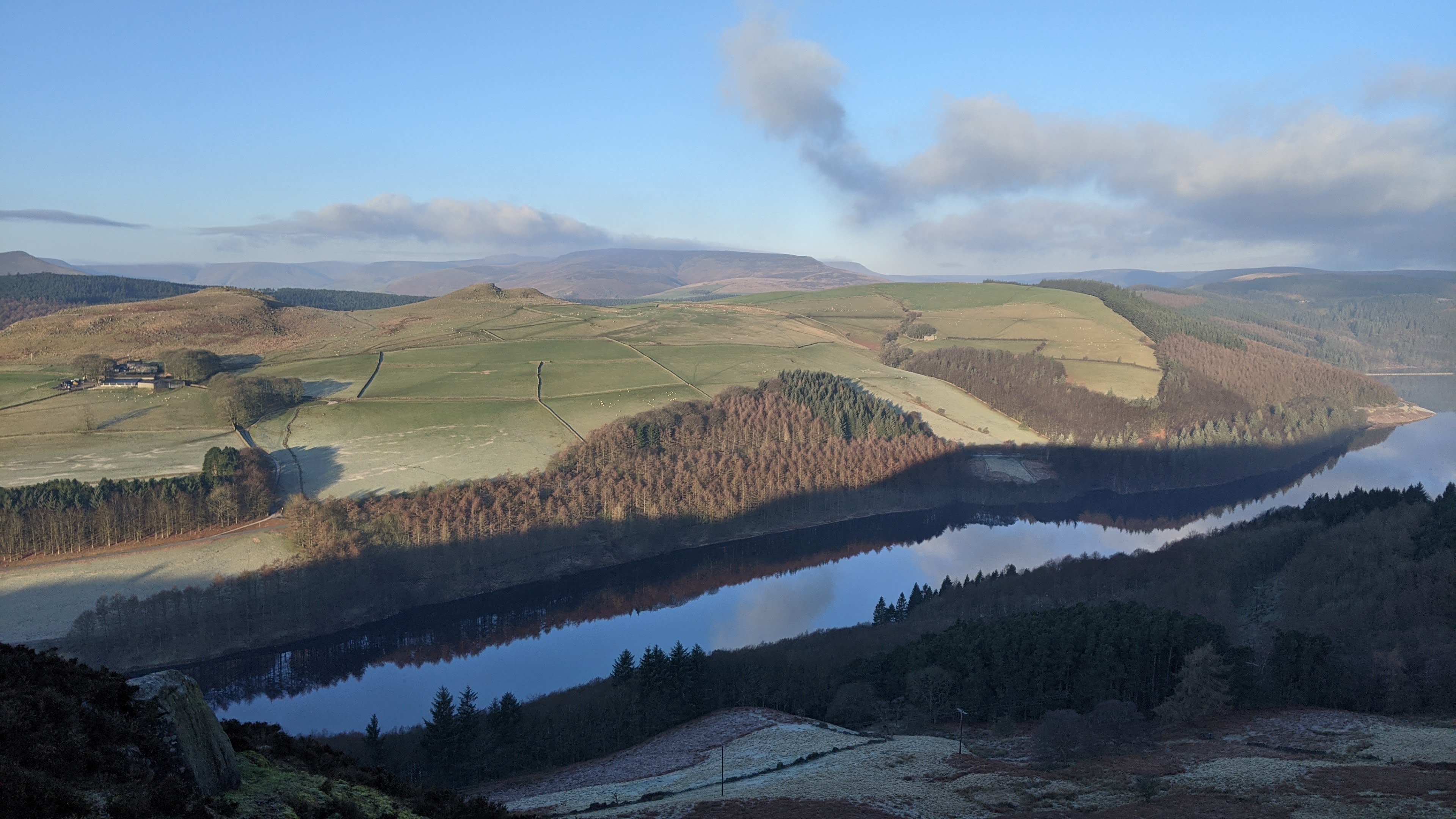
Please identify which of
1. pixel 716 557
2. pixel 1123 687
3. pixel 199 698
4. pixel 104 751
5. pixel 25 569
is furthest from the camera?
pixel 716 557

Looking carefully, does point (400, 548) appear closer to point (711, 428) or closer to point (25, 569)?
point (25, 569)

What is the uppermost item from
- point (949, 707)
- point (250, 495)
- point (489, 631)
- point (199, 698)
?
point (199, 698)

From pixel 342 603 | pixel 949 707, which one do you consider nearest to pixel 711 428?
pixel 342 603

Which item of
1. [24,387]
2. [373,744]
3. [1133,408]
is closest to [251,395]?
[24,387]

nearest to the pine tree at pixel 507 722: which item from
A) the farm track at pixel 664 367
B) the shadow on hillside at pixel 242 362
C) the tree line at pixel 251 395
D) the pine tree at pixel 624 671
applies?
the pine tree at pixel 624 671

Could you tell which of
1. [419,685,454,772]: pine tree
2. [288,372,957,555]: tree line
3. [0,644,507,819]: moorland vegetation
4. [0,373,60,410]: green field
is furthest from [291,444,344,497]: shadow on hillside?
[0,644,507,819]: moorland vegetation

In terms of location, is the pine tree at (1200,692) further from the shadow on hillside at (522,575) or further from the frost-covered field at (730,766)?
the shadow on hillside at (522,575)

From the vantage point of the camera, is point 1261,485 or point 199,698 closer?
point 199,698
